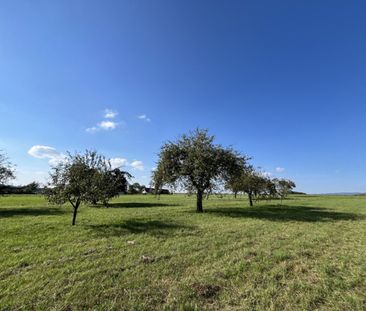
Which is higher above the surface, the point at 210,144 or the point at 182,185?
the point at 210,144

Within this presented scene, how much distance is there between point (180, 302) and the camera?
17.3 feet

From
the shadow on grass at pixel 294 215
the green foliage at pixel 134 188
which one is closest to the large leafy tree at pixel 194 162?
the shadow on grass at pixel 294 215

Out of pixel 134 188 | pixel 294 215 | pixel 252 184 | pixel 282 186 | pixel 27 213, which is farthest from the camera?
pixel 134 188

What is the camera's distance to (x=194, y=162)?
2459 centimetres

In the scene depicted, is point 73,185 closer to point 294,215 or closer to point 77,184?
point 77,184

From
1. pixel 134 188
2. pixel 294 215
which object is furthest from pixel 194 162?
pixel 134 188

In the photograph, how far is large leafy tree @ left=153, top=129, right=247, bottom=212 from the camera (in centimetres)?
2500

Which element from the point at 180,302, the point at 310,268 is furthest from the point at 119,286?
the point at 310,268

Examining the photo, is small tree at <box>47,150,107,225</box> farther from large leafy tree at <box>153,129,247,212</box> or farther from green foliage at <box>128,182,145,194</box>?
green foliage at <box>128,182,145,194</box>

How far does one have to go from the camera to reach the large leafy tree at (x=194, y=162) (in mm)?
25000

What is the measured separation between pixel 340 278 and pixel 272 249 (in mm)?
3192

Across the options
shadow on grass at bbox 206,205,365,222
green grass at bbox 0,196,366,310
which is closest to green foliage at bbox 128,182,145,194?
shadow on grass at bbox 206,205,365,222

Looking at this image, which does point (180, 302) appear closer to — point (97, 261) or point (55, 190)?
point (97, 261)

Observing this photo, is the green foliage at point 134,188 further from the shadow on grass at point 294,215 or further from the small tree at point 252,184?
the shadow on grass at point 294,215
